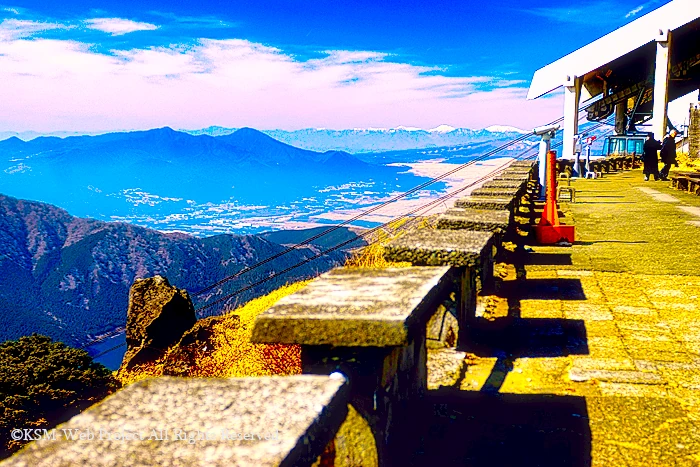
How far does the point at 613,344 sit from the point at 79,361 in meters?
5.75

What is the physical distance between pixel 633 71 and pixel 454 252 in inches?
1415

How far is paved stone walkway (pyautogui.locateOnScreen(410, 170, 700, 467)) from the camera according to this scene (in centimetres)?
298

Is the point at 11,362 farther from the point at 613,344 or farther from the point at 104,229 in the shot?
the point at 104,229

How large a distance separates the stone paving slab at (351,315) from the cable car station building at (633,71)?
2572cm

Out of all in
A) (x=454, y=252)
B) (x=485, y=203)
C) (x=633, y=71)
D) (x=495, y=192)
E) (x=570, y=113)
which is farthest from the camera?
(x=633, y=71)

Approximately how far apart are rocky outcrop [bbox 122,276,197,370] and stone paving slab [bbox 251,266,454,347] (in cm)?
465

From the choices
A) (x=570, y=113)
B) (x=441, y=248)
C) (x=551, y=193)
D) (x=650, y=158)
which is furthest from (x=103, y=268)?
(x=441, y=248)

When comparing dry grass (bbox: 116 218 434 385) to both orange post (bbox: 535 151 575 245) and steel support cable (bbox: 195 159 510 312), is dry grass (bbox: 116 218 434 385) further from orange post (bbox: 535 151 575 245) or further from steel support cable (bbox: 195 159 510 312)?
orange post (bbox: 535 151 575 245)

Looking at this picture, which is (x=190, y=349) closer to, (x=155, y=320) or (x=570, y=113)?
(x=155, y=320)

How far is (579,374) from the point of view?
391cm

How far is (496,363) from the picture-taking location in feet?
13.8

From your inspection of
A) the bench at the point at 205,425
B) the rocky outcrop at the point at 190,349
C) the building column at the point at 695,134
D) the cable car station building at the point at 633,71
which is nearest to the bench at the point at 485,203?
the rocky outcrop at the point at 190,349

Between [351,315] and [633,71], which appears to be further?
[633,71]

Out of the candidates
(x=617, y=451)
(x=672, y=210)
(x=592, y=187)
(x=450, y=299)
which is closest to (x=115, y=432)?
(x=617, y=451)
